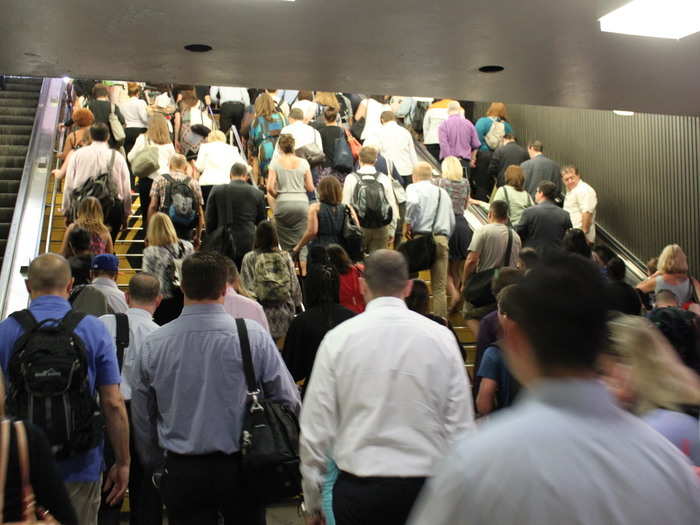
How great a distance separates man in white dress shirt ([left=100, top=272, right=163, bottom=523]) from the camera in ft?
18.9

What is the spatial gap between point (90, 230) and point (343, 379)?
20.3 feet

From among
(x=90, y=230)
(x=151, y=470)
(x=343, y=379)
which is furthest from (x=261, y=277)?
(x=343, y=379)

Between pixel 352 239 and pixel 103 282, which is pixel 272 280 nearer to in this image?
pixel 352 239

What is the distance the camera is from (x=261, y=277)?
8.96 metres

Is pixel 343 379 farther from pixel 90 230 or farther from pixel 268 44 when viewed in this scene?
pixel 90 230

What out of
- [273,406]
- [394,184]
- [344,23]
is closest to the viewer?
[273,406]

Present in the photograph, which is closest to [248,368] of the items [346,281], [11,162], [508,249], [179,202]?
[346,281]

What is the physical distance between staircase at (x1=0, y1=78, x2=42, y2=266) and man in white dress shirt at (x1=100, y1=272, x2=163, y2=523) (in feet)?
22.6

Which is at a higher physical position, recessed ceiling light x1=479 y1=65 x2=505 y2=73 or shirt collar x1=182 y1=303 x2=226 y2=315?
recessed ceiling light x1=479 y1=65 x2=505 y2=73

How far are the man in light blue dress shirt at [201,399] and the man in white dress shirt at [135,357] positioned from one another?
41.8 inches

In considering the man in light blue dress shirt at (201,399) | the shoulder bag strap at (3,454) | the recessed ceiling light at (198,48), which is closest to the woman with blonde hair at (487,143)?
the recessed ceiling light at (198,48)

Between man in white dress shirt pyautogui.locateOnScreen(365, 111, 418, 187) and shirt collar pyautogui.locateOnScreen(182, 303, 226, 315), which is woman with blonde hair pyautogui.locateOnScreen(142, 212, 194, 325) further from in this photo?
man in white dress shirt pyautogui.locateOnScreen(365, 111, 418, 187)

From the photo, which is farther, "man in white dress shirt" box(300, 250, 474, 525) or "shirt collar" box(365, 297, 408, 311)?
"shirt collar" box(365, 297, 408, 311)

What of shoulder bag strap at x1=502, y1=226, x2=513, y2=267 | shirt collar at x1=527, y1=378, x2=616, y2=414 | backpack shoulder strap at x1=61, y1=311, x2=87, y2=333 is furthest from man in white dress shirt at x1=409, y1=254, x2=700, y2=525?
shoulder bag strap at x1=502, y1=226, x2=513, y2=267
